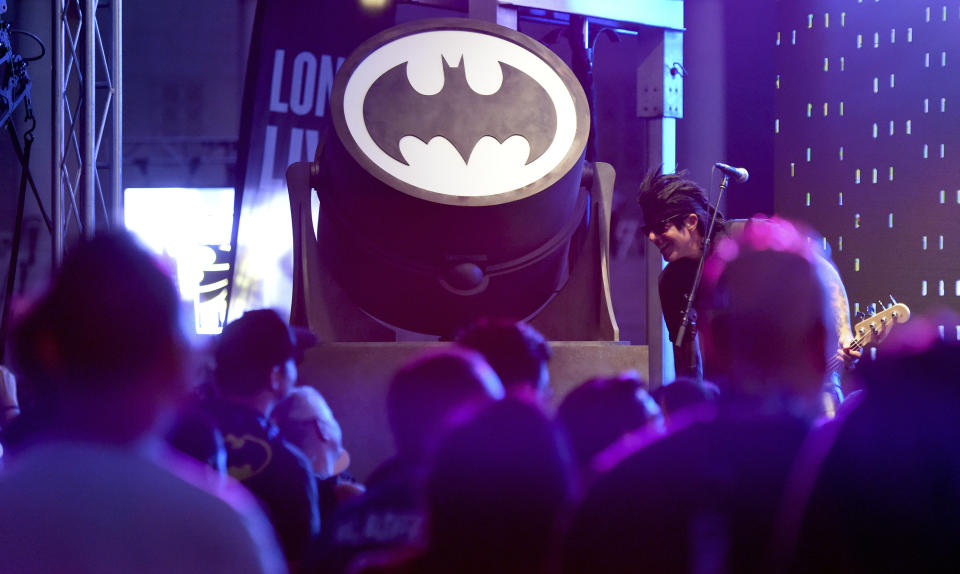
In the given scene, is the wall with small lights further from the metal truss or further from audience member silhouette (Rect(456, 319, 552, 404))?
audience member silhouette (Rect(456, 319, 552, 404))

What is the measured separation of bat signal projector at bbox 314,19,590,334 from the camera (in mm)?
2486

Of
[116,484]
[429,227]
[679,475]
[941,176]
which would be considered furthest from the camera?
[941,176]

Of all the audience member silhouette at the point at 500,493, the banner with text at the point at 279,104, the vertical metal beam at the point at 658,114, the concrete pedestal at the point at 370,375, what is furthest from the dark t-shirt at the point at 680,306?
the banner with text at the point at 279,104

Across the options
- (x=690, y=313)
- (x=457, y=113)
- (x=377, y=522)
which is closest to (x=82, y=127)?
(x=457, y=113)

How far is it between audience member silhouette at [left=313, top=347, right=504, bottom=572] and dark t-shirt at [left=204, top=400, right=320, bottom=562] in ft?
0.86

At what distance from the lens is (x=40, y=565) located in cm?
80

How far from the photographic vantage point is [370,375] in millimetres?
2355

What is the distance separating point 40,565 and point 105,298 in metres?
0.23

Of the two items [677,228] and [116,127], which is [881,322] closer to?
[677,228]

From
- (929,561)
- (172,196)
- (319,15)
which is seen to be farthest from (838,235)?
(172,196)

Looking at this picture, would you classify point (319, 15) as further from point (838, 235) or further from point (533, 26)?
point (838, 235)

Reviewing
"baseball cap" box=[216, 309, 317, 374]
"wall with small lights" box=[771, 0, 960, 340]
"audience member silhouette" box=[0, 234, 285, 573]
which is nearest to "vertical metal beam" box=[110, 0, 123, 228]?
→ "baseball cap" box=[216, 309, 317, 374]

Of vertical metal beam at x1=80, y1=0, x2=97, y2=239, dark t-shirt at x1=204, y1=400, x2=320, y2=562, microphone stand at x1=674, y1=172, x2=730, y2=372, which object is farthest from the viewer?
vertical metal beam at x1=80, y1=0, x2=97, y2=239

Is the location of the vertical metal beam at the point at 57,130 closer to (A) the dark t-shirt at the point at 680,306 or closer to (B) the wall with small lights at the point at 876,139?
(A) the dark t-shirt at the point at 680,306
